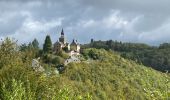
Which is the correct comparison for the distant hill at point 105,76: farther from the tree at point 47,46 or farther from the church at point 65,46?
the tree at point 47,46

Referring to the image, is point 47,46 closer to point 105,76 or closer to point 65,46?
point 65,46

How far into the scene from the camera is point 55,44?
140 meters

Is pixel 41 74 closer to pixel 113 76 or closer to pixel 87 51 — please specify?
pixel 113 76

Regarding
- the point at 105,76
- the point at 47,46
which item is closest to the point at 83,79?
the point at 105,76

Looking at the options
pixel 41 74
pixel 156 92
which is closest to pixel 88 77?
pixel 41 74

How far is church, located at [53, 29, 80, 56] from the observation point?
138875 millimetres

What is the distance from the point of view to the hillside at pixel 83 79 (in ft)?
72.2

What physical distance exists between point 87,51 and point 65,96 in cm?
12283

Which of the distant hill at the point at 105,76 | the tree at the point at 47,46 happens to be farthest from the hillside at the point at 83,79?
the tree at the point at 47,46

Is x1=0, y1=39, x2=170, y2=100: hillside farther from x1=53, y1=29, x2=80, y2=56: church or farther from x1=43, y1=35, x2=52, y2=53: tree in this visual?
x1=43, y1=35, x2=52, y2=53: tree

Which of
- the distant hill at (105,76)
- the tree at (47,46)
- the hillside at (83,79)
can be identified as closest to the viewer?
the hillside at (83,79)

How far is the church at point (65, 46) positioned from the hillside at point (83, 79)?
11.3ft

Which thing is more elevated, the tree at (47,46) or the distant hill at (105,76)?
the tree at (47,46)

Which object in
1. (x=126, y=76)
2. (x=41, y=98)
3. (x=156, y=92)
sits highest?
(x=156, y=92)
